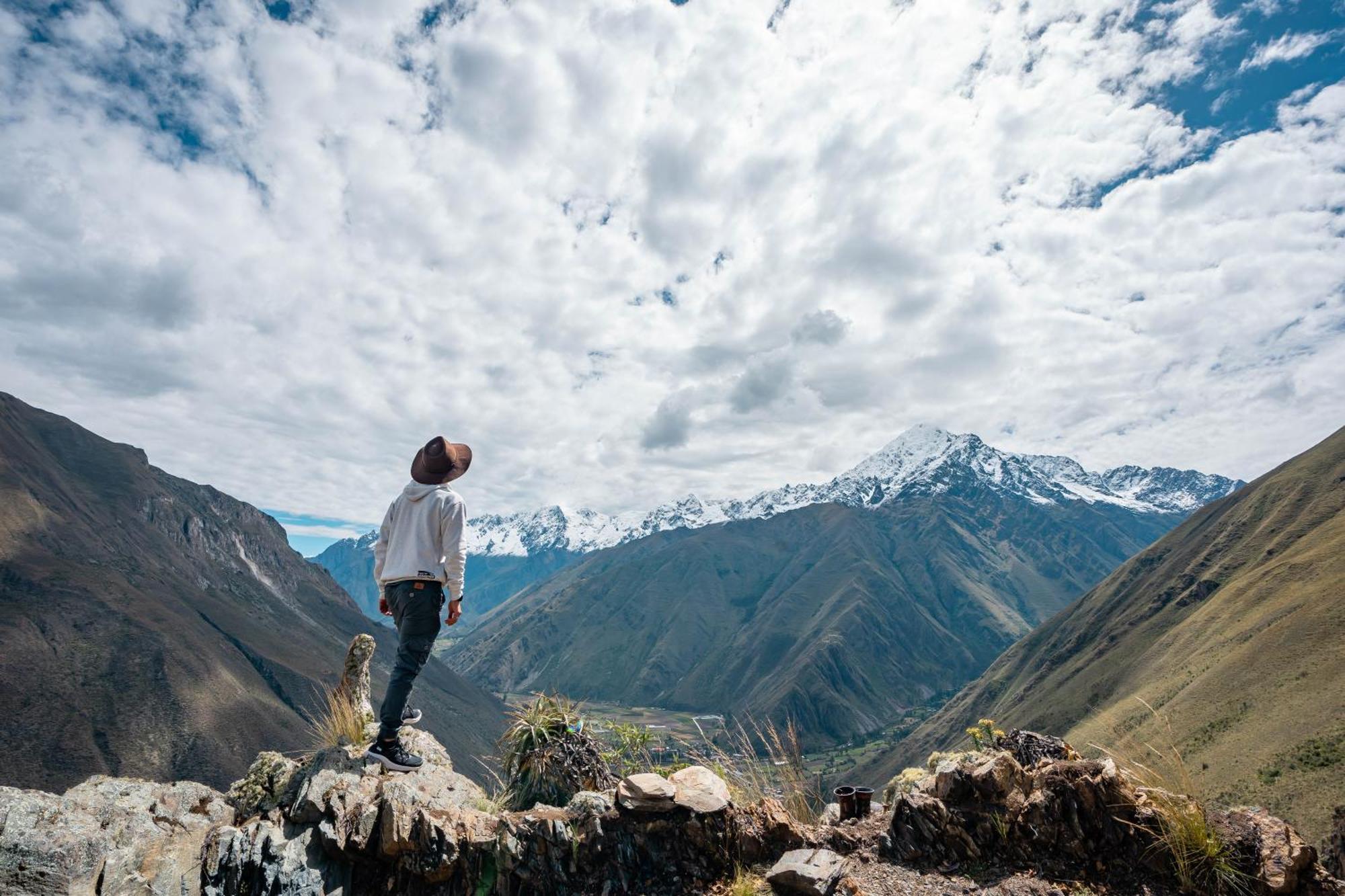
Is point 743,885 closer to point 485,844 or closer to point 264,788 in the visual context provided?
point 485,844

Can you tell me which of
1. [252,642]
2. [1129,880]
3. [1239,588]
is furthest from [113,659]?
[1239,588]

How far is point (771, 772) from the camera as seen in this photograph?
8055 mm

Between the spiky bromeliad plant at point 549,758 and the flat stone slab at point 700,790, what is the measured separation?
1.34 metres

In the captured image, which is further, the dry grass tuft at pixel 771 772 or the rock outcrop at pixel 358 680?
the rock outcrop at pixel 358 680

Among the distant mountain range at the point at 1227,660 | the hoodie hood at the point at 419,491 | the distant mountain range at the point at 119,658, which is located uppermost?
the distant mountain range at the point at 119,658

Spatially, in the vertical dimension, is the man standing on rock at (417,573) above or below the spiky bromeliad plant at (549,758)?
above

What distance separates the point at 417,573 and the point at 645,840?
359 cm

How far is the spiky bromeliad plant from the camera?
7.29 m

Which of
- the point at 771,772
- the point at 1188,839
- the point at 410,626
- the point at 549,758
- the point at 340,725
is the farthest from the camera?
the point at 340,725

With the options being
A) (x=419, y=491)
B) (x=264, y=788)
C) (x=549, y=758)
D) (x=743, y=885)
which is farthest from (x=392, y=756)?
(x=743, y=885)

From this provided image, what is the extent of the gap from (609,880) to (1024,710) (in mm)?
174071

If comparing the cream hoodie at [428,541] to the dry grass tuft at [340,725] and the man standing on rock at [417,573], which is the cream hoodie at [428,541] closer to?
the man standing on rock at [417,573]

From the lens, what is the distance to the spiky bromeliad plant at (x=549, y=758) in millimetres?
7293

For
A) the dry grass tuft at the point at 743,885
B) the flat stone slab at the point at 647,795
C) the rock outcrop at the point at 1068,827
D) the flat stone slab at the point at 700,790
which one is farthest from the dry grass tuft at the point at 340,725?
the rock outcrop at the point at 1068,827
